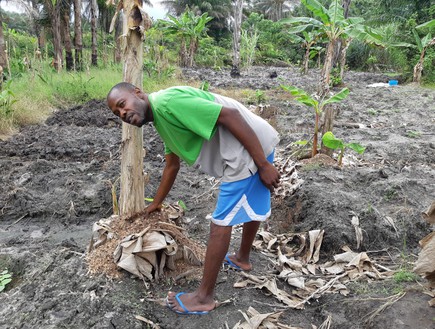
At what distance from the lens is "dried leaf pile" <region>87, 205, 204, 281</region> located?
212 centimetres

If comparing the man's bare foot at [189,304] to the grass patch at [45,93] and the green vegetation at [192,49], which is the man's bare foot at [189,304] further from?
the grass patch at [45,93]

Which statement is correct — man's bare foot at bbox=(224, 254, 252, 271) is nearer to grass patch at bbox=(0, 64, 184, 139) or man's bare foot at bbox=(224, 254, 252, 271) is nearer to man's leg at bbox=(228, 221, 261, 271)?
man's leg at bbox=(228, 221, 261, 271)

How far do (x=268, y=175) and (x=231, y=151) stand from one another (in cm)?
23

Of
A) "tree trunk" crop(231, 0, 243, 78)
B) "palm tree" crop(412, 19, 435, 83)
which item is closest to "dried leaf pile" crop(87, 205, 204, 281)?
"tree trunk" crop(231, 0, 243, 78)

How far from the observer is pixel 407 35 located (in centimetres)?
1356

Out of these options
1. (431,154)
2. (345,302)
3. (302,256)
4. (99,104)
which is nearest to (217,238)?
(345,302)

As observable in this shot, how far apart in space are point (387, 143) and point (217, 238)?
170 inches

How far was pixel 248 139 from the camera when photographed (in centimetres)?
179

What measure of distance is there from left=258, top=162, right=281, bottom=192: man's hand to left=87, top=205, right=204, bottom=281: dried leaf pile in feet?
2.41

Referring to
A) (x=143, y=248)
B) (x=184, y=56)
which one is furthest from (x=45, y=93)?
(x=184, y=56)

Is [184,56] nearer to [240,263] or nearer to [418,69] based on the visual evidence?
[418,69]

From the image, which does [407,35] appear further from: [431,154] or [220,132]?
[220,132]

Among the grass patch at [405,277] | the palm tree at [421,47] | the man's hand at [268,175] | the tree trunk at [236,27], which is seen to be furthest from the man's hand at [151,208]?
the palm tree at [421,47]

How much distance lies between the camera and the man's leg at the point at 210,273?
74.5 inches
